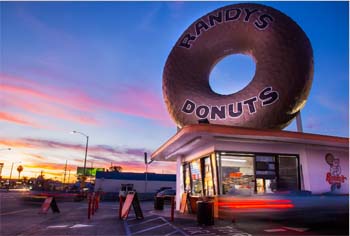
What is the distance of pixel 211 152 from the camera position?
566 inches

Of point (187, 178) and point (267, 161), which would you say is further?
point (187, 178)

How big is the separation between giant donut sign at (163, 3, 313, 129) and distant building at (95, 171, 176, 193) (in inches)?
1376

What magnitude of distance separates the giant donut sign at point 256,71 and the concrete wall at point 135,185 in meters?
38.0

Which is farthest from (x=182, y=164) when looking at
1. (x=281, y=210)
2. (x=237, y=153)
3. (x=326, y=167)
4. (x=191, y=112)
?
(x=281, y=210)

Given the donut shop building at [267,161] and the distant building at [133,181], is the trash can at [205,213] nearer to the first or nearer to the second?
the donut shop building at [267,161]

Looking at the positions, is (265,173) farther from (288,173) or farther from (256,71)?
(256,71)

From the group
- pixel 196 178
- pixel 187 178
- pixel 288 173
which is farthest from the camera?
pixel 187 178

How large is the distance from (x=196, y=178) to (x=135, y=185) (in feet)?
131

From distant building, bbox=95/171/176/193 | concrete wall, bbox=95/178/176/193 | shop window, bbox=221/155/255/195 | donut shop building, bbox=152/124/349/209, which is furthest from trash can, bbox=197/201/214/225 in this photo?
concrete wall, bbox=95/178/176/193

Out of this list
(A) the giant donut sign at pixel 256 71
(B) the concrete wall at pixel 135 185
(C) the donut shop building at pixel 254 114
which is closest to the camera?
(C) the donut shop building at pixel 254 114

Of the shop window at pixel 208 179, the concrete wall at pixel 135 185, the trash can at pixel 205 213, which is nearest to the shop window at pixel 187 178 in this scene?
the shop window at pixel 208 179

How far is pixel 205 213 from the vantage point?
37.7ft

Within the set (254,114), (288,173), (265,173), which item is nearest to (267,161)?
(265,173)

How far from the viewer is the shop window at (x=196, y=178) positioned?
1669 centimetres
